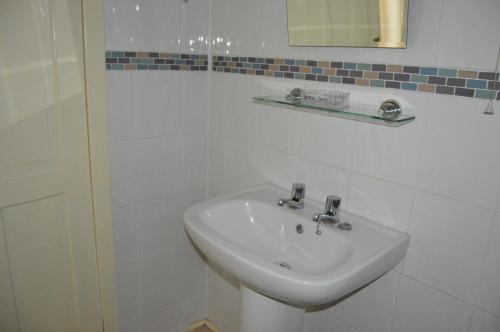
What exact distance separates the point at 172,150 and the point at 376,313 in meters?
1.07

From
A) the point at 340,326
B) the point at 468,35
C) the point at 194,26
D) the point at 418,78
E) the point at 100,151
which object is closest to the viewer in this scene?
the point at 468,35

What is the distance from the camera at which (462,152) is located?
1080 mm

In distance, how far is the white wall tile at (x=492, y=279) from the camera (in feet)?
3.44

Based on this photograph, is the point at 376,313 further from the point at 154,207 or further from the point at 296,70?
the point at 154,207

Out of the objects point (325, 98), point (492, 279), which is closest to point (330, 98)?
point (325, 98)

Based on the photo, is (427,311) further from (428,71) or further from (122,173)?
(122,173)

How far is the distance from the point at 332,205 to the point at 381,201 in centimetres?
16

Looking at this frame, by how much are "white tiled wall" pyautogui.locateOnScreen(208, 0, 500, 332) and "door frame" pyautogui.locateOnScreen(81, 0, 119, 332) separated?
545 millimetres

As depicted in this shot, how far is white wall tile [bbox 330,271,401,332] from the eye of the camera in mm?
1306

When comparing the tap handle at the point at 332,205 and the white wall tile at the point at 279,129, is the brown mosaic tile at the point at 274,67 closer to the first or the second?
the white wall tile at the point at 279,129

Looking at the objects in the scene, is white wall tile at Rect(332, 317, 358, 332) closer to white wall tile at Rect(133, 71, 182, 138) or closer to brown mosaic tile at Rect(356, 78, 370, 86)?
brown mosaic tile at Rect(356, 78, 370, 86)

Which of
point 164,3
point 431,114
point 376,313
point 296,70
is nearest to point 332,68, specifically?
point 296,70

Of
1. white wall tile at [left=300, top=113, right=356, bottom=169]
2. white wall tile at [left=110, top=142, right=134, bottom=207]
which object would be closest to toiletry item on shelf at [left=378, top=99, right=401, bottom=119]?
white wall tile at [left=300, top=113, right=356, bottom=169]

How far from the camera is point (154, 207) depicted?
1.79 meters
